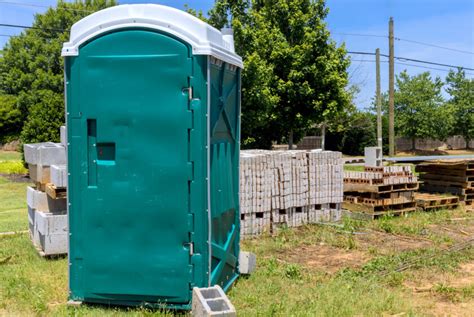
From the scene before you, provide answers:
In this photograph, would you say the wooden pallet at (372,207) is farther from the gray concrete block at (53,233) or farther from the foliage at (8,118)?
the foliage at (8,118)

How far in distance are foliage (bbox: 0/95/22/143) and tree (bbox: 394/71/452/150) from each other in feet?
110

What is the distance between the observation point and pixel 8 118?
40469 mm

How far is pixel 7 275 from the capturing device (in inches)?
276

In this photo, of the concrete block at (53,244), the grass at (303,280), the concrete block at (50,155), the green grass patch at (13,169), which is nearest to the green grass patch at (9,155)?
the green grass patch at (13,169)

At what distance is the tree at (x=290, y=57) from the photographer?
22422 millimetres

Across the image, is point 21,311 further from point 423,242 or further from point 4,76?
point 4,76

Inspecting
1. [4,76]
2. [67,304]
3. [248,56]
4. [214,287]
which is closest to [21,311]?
[67,304]

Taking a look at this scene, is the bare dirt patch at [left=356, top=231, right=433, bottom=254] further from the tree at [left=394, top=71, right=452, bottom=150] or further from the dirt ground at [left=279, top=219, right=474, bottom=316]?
the tree at [left=394, top=71, right=452, bottom=150]

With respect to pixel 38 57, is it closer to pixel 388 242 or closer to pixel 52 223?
pixel 52 223

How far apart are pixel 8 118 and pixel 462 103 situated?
43.3m

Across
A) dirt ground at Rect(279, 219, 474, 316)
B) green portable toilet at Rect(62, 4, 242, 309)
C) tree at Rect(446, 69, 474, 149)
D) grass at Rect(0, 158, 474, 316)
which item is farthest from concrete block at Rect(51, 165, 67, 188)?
tree at Rect(446, 69, 474, 149)

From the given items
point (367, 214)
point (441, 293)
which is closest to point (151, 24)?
point (441, 293)

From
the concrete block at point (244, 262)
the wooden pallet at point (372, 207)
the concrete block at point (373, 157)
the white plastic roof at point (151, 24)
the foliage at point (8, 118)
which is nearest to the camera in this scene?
the white plastic roof at point (151, 24)

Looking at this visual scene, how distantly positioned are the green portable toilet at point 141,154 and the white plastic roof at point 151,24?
0.01 metres
